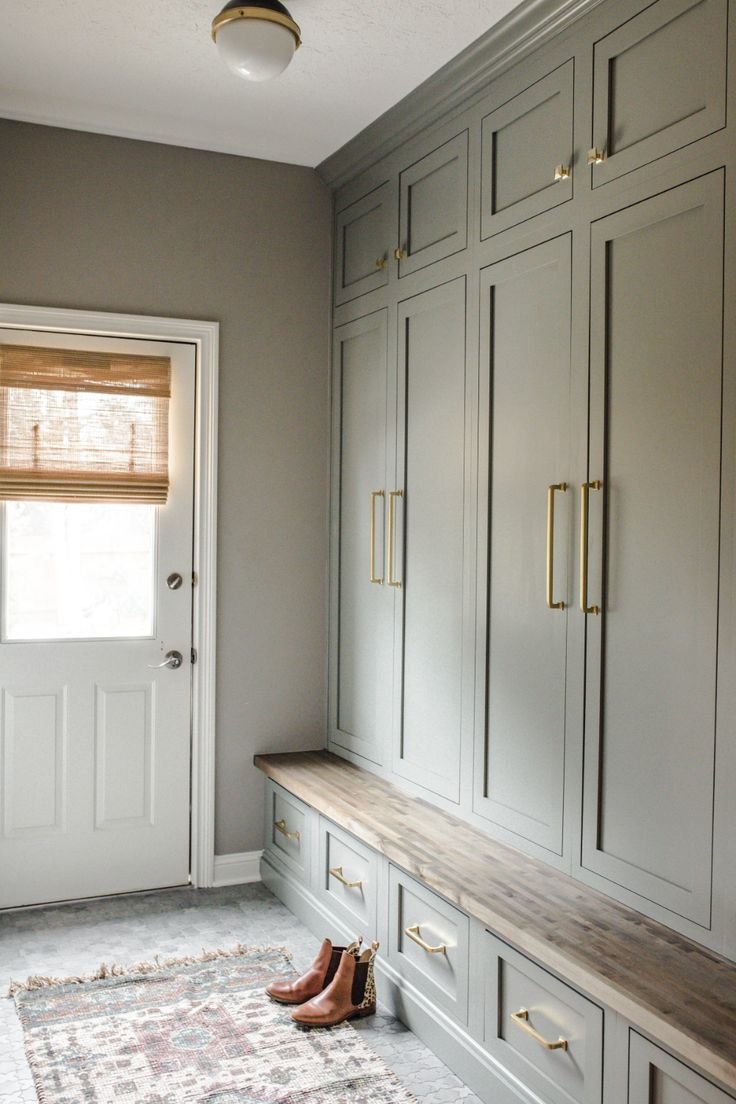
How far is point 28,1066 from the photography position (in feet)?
8.00

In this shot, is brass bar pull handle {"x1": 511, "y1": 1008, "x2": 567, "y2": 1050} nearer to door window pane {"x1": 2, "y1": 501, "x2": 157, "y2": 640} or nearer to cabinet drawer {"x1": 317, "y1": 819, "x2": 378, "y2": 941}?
cabinet drawer {"x1": 317, "y1": 819, "x2": 378, "y2": 941}

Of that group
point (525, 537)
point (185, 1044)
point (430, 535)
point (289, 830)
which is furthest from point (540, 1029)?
point (289, 830)

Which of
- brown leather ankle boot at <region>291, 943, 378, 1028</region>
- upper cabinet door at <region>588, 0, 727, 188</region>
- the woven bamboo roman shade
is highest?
upper cabinet door at <region>588, 0, 727, 188</region>

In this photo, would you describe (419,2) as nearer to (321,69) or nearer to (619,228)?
(321,69)

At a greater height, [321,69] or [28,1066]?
[321,69]

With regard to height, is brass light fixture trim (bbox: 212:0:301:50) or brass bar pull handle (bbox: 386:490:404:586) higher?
brass light fixture trim (bbox: 212:0:301:50)

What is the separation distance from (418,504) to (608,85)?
4.41 feet

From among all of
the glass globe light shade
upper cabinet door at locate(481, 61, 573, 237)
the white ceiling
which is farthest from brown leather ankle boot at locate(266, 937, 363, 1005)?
the white ceiling

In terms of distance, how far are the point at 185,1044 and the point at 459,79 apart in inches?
108

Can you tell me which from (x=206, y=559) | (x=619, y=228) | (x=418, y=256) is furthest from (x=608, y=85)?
(x=206, y=559)

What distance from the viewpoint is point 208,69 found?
305cm

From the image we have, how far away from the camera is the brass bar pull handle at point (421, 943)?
2.51 m

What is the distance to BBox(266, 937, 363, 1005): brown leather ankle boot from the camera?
8.98 ft

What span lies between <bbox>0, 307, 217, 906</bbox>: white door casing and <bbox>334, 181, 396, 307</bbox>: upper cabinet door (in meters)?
0.55
